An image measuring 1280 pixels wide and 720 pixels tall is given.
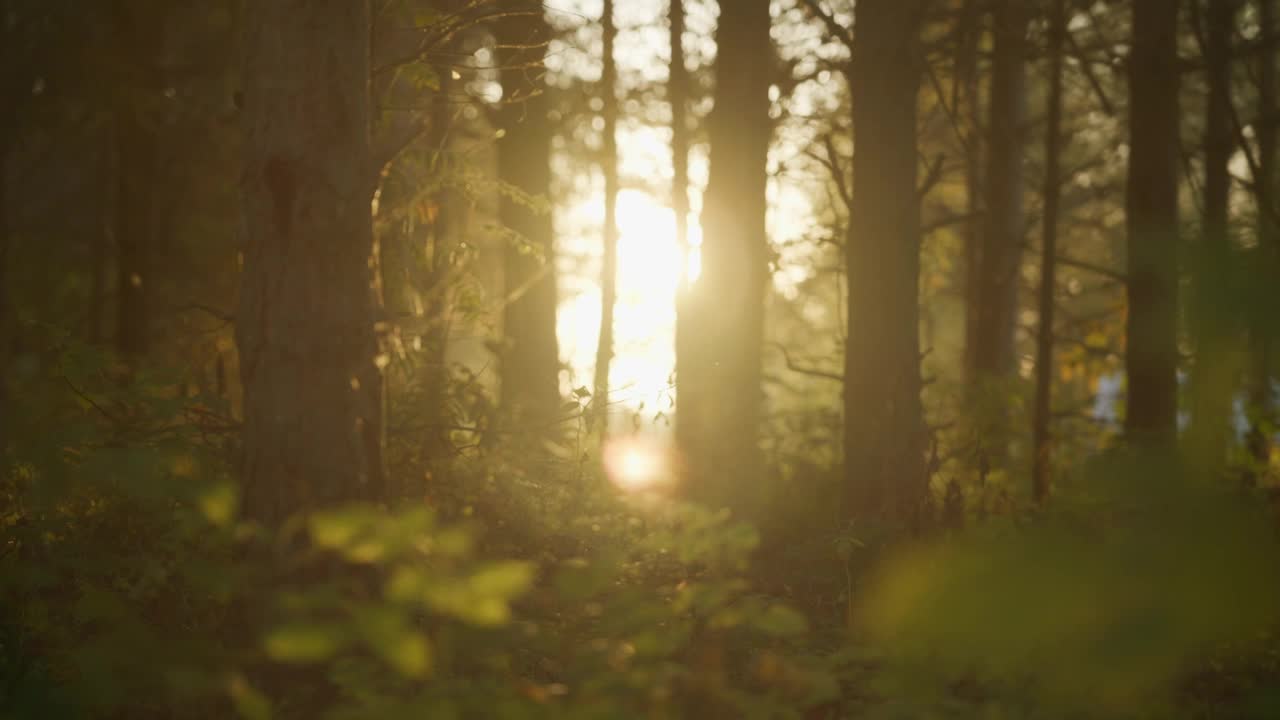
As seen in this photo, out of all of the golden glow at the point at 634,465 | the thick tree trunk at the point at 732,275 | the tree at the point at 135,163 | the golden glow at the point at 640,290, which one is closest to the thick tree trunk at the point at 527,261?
the golden glow at the point at 634,465

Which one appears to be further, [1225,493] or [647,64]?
[647,64]

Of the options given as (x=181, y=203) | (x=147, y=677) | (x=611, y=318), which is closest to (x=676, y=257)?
(x=611, y=318)

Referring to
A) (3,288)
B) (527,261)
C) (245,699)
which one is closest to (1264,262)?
(245,699)

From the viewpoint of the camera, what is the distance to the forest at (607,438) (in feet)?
9.43

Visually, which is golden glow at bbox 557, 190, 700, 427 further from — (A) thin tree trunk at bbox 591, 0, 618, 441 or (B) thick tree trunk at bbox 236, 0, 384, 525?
(B) thick tree trunk at bbox 236, 0, 384, 525

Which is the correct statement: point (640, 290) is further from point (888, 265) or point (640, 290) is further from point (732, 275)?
point (888, 265)

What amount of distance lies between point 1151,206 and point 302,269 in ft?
23.5

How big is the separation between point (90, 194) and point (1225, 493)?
18.0 meters

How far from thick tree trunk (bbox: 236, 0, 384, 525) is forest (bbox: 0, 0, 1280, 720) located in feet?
0.05

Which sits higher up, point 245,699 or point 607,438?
point 607,438

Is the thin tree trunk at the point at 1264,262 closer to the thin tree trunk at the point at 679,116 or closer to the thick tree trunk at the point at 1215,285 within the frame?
the thick tree trunk at the point at 1215,285

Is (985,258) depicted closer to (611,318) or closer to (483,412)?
(611,318)

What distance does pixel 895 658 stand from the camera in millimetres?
3414

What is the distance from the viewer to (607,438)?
9.30m
